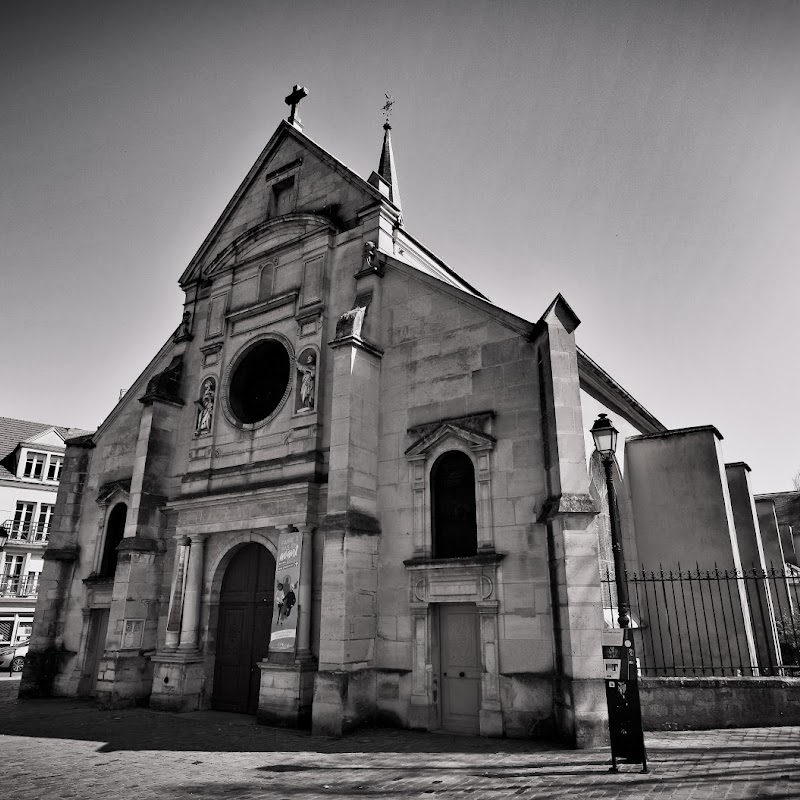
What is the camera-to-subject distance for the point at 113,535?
1823cm

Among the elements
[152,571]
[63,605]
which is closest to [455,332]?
[152,571]

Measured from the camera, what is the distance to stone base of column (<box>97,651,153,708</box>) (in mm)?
14320

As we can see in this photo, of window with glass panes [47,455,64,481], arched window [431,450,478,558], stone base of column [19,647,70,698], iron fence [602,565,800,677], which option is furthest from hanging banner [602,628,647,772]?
window with glass panes [47,455,64,481]

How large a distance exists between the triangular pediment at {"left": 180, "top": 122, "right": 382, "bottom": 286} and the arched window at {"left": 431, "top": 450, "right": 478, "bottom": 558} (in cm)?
715

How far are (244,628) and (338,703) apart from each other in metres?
4.17

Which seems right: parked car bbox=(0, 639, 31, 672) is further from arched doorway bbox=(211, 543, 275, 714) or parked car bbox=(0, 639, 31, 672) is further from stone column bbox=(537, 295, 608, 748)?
stone column bbox=(537, 295, 608, 748)

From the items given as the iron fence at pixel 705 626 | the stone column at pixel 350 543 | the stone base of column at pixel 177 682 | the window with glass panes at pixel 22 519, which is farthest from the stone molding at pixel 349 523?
the window with glass panes at pixel 22 519

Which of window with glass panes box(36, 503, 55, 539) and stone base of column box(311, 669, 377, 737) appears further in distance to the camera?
window with glass panes box(36, 503, 55, 539)

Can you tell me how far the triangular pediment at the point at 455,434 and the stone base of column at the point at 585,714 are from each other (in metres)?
4.47

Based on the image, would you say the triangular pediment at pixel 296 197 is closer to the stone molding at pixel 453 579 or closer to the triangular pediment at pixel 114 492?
the triangular pediment at pixel 114 492

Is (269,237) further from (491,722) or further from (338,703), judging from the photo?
(491,722)

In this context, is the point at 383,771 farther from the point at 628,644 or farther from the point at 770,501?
the point at 770,501

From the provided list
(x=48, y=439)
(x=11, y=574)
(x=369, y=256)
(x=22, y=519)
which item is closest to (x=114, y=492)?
(x=369, y=256)

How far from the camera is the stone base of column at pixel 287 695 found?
466 inches
